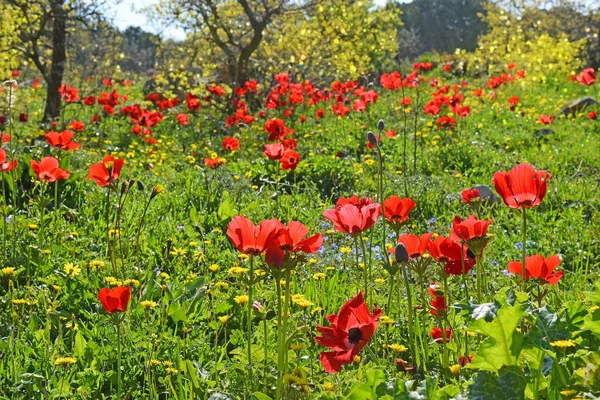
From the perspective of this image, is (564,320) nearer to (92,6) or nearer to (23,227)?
(23,227)

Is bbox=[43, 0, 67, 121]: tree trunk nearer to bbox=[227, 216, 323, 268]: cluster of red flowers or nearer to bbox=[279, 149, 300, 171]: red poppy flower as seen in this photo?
bbox=[279, 149, 300, 171]: red poppy flower

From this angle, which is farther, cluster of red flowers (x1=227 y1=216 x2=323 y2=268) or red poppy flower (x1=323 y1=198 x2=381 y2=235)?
red poppy flower (x1=323 y1=198 x2=381 y2=235)

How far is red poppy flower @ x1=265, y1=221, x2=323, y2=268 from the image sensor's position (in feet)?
5.08

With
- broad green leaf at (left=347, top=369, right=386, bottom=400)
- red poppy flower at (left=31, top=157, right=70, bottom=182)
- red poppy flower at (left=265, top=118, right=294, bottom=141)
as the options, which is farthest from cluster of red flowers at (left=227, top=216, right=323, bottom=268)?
red poppy flower at (left=265, top=118, right=294, bottom=141)

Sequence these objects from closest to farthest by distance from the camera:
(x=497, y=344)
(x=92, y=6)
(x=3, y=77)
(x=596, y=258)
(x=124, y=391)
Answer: (x=497, y=344) < (x=124, y=391) < (x=596, y=258) < (x=92, y=6) < (x=3, y=77)

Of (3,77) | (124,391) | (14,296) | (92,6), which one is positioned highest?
(92,6)

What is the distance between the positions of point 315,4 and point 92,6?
3642 millimetres

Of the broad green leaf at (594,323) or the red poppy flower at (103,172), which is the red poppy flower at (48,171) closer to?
the red poppy flower at (103,172)

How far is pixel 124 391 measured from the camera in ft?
7.11

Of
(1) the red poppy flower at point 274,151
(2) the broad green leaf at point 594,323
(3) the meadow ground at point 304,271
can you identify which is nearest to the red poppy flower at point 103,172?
(3) the meadow ground at point 304,271

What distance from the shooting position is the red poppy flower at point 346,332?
1.47m

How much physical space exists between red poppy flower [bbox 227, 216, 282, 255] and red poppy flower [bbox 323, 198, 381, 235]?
309mm

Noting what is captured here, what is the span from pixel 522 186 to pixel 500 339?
1.66 ft

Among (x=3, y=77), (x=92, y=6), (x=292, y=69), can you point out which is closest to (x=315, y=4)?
(x=292, y=69)
